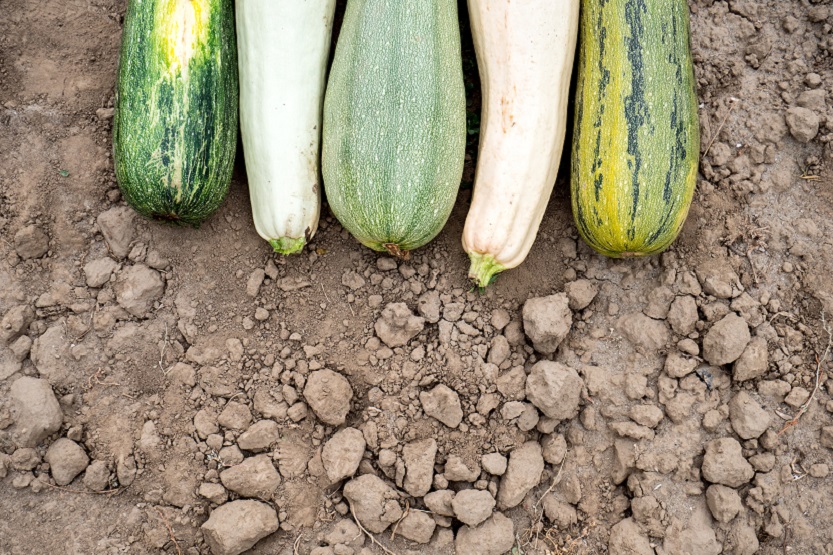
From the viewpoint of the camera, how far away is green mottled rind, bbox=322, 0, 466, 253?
240cm

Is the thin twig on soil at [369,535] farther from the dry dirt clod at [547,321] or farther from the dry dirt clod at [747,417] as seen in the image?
the dry dirt clod at [747,417]

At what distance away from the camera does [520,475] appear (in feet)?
8.08

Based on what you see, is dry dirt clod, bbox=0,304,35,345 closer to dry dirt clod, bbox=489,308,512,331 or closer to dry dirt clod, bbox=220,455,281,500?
dry dirt clod, bbox=220,455,281,500

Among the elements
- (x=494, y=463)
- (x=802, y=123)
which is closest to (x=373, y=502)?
(x=494, y=463)

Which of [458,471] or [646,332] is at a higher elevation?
[646,332]

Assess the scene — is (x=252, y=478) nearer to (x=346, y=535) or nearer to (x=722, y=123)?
(x=346, y=535)

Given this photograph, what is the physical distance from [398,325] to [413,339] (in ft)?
0.25

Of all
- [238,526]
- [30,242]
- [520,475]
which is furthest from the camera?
[30,242]

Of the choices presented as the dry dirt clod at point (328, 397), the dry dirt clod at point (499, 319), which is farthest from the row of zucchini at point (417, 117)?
the dry dirt clod at point (328, 397)

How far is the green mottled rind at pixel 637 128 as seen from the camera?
2430 millimetres

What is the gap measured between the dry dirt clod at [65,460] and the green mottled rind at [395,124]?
1095 mm

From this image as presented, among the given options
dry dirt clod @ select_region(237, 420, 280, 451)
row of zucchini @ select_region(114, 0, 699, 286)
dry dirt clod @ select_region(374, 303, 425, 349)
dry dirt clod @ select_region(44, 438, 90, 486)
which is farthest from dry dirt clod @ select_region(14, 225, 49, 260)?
dry dirt clod @ select_region(374, 303, 425, 349)

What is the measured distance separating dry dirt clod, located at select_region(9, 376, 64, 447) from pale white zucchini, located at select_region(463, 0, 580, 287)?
1.40 metres

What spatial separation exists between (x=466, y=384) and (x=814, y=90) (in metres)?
1.52
